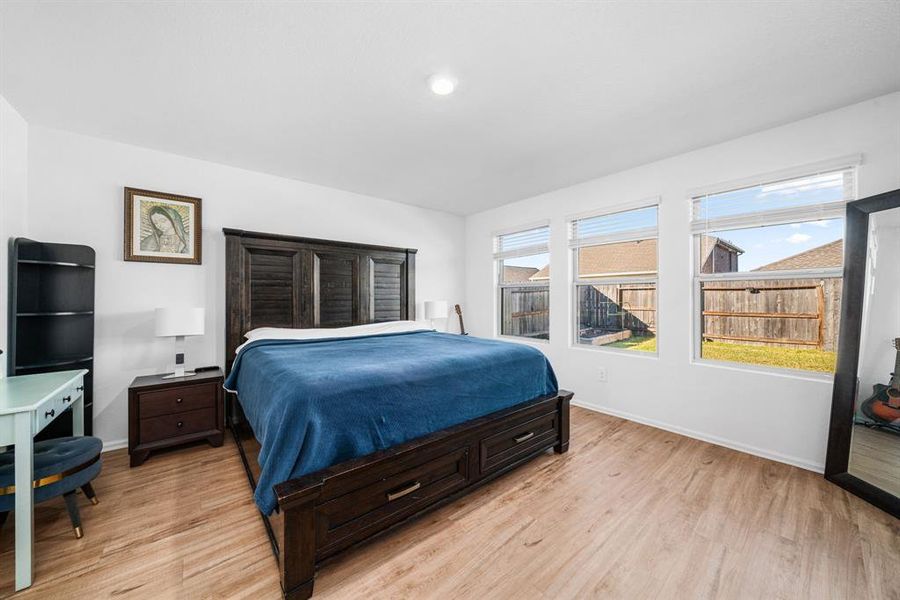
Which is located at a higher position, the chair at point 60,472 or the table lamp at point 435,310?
the table lamp at point 435,310

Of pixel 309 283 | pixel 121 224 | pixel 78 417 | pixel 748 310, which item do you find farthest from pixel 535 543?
pixel 121 224

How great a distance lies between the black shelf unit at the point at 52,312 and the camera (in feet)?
7.25

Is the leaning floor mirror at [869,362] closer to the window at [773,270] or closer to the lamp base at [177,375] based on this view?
the window at [773,270]

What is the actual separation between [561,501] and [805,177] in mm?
2922

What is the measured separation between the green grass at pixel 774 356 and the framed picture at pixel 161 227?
4719 millimetres

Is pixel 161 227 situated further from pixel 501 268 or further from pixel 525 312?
pixel 525 312

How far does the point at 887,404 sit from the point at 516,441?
7.35 feet

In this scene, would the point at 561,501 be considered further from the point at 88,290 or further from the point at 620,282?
the point at 88,290

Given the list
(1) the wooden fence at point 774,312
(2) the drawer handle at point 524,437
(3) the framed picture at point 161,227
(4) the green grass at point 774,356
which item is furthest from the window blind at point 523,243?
(3) the framed picture at point 161,227

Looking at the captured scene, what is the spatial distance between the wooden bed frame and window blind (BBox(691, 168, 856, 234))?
1987 mm

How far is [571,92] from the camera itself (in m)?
2.12

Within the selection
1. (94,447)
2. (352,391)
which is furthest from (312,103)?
(94,447)

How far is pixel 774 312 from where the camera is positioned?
270 centimetres

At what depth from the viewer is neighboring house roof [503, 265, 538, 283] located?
4.61m
